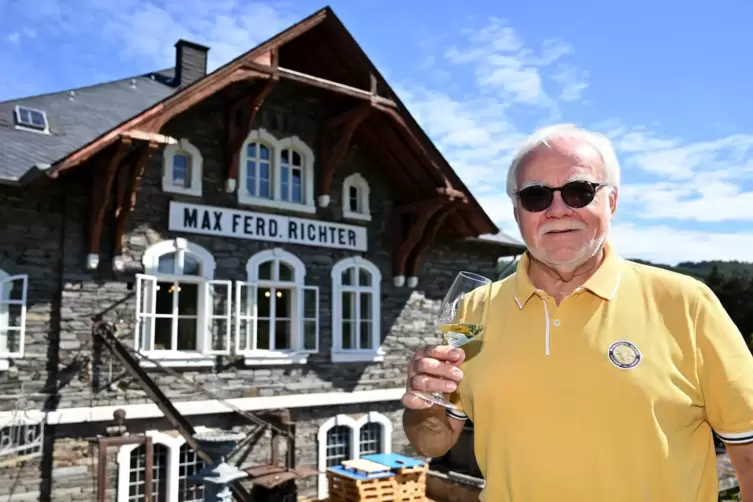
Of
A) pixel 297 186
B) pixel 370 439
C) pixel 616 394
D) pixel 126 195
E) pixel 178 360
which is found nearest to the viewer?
pixel 616 394

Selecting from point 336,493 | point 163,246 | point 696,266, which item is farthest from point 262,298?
point 696,266

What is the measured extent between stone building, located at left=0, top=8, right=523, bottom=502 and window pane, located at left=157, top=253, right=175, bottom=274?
33 mm

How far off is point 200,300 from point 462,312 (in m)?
8.04

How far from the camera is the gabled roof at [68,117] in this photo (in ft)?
28.0

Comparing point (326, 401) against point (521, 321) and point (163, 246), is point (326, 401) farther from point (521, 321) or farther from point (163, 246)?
point (521, 321)

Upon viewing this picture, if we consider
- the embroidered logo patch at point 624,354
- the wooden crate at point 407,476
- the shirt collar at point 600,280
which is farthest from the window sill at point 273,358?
the embroidered logo patch at point 624,354

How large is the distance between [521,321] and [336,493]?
28.6ft

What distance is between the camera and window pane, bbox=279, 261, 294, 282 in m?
10.6

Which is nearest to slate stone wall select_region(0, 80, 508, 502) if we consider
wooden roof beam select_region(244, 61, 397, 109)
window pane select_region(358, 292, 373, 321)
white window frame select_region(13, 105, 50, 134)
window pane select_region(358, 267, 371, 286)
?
window pane select_region(358, 267, 371, 286)

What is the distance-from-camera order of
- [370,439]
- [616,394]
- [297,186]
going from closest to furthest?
[616,394], [297,186], [370,439]

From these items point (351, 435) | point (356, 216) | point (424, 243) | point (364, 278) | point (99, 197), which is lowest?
point (351, 435)

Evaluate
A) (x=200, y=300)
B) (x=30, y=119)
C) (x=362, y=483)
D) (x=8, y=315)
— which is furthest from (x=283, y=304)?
(x=30, y=119)

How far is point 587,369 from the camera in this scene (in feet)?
5.78

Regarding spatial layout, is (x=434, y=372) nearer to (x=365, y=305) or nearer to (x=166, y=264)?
(x=166, y=264)
